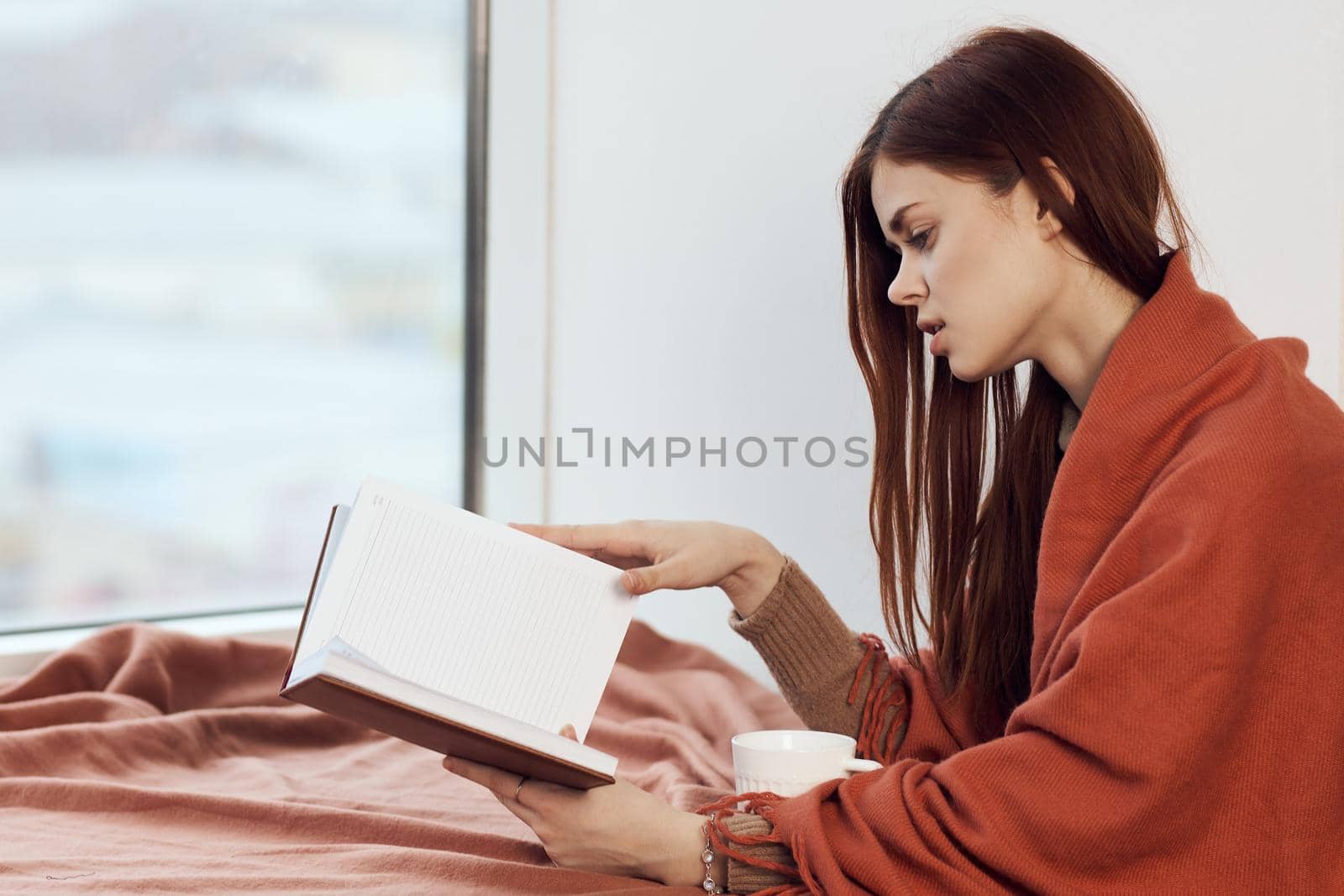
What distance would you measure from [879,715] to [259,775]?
2.18 feet

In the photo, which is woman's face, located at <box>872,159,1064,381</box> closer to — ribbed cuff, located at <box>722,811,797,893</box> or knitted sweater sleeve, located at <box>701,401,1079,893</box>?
knitted sweater sleeve, located at <box>701,401,1079,893</box>

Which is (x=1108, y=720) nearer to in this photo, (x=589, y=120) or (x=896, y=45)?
(x=896, y=45)

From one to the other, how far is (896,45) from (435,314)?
1.03 metres

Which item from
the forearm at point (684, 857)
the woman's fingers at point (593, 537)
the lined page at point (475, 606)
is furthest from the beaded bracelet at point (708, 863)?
the woman's fingers at point (593, 537)

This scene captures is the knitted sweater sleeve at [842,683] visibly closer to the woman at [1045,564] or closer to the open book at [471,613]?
the woman at [1045,564]

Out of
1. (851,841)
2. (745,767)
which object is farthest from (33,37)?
(851,841)

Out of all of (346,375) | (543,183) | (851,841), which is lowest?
(851,841)

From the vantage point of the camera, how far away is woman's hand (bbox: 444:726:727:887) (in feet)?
3.01

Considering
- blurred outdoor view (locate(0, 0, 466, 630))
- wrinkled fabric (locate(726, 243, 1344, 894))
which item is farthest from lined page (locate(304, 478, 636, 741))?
blurred outdoor view (locate(0, 0, 466, 630))

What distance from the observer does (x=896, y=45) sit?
1.57m

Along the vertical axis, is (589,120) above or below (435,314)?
above

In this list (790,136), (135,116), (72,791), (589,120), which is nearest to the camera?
(72,791)

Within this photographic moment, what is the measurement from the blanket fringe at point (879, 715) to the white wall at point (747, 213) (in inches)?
16.8

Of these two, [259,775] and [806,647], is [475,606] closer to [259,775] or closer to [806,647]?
[806,647]
